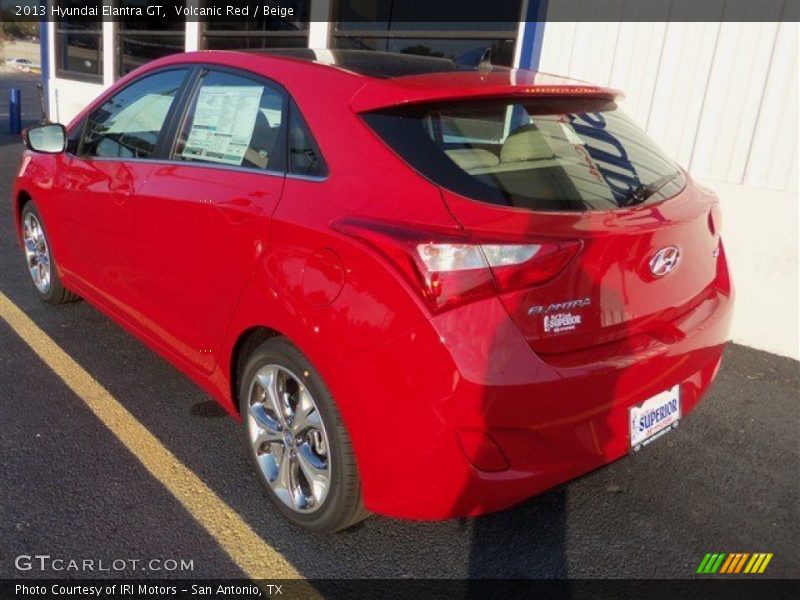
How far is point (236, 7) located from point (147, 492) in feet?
31.2

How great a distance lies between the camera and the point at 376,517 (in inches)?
111

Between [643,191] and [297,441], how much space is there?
1538mm

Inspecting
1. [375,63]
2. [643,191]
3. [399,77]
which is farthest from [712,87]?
[399,77]

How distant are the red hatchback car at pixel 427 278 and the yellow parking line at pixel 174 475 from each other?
7.2 inches

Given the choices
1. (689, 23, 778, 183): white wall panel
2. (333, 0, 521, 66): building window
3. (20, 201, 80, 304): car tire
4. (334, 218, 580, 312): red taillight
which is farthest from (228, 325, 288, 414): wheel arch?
(333, 0, 521, 66): building window

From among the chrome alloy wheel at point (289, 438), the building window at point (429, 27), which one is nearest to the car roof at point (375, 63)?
the chrome alloy wheel at point (289, 438)

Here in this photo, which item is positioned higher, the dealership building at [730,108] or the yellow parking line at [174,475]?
the dealership building at [730,108]

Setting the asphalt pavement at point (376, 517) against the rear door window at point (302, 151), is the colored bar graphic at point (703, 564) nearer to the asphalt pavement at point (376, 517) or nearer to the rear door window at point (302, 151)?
the asphalt pavement at point (376, 517)

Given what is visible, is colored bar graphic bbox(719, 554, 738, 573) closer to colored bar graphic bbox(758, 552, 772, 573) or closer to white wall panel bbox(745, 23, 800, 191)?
colored bar graphic bbox(758, 552, 772, 573)

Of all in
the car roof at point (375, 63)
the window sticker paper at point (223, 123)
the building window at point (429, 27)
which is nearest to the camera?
the car roof at point (375, 63)

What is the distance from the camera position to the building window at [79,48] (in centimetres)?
1347

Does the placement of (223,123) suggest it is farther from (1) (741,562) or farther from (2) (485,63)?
(1) (741,562)

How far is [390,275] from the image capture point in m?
2.14

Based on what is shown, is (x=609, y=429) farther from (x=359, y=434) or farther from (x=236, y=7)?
(x=236, y=7)
